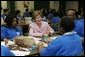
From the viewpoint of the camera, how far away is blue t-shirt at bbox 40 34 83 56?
3141mm

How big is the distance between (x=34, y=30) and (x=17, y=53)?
6.48 feet

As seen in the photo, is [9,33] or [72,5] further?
[72,5]

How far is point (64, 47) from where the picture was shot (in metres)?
3.14

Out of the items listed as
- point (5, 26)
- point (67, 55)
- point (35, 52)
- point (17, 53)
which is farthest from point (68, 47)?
point (5, 26)

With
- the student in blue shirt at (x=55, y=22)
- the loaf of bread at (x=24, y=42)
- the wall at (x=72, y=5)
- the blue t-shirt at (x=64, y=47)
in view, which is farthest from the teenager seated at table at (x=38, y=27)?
the wall at (x=72, y=5)

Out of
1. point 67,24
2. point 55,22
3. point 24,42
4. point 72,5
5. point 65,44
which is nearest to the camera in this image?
point 65,44

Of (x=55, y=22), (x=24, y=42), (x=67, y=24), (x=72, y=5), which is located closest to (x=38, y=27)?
(x=24, y=42)

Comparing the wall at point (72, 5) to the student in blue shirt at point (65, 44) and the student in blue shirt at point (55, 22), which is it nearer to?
the student in blue shirt at point (55, 22)

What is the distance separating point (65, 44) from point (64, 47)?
4 cm

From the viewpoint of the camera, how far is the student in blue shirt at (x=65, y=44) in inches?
124

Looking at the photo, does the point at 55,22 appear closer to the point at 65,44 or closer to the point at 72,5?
the point at 72,5

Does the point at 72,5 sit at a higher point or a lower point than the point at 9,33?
lower

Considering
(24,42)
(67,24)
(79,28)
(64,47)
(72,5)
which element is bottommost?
(72,5)

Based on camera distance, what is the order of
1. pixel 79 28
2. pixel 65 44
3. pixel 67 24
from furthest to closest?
pixel 79 28, pixel 67 24, pixel 65 44
